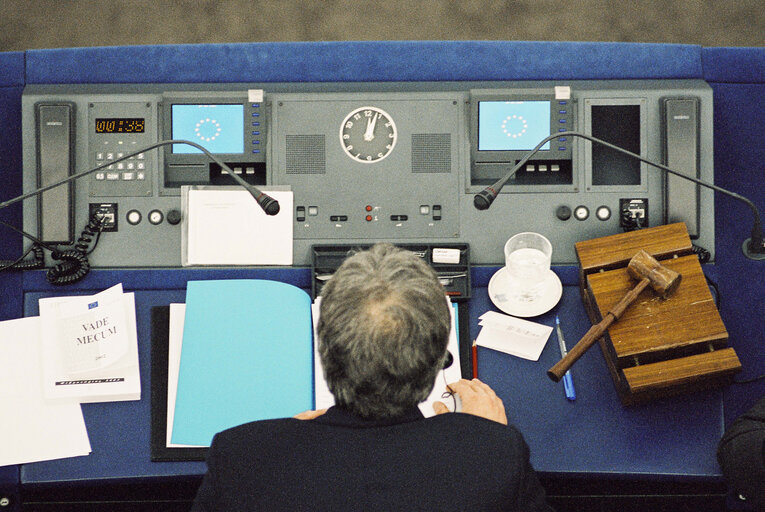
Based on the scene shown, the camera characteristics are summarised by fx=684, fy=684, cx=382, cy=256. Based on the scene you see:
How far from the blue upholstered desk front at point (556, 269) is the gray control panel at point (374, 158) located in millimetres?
69

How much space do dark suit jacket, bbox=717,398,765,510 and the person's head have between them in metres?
0.70

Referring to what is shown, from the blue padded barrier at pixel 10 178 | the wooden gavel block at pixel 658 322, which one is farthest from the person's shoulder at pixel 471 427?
the blue padded barrier at pixel 10 178

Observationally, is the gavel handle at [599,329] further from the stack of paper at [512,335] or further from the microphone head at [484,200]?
the microphone head at [484,200]

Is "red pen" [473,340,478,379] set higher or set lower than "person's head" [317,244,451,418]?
lower

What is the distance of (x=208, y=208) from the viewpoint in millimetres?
1651

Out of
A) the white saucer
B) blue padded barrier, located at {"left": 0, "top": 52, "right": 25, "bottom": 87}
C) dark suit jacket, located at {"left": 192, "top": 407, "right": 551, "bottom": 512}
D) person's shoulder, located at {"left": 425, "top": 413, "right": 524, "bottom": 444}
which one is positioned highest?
blue padded barrier, located at {"left": 0, "top": 52, "right": 25, "bottom": 87}

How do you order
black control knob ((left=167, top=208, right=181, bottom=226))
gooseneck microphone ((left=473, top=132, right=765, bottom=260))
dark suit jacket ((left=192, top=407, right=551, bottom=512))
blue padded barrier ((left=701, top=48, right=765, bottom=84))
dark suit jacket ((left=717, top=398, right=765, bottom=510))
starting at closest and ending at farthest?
dark suit jacket ((left=192, top=407, right=551, bottom=512)) → dark suit jacket ((left=717, top=398, right=765, bottom=510)) → gooseneck microphone ((left=473, top=132, right=765, bottom=260)) → black control knob ((left=167, top=208, right=181, bottom=226)) → blue padded barrier ((left=701, top=48, right=765, bottom=84))

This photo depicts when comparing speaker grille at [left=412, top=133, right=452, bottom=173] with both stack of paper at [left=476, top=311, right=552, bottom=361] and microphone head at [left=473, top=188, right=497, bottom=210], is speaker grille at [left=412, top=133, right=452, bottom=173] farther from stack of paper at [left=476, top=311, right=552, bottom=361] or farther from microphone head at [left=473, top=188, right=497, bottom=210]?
stack of paper at [left=476, top=311, right=552, bottom=361]

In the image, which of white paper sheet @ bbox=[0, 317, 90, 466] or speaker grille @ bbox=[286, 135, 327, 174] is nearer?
white paper sheet @ bbox=[0, 317, 90, 466]

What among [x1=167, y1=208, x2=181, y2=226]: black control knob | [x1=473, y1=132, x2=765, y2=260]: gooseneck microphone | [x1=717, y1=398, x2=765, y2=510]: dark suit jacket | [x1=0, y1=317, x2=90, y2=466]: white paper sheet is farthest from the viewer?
[x1=167, y1=208, x2=181, y2=226]: black control knob

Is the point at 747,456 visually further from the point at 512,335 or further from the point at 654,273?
the point at 512,335

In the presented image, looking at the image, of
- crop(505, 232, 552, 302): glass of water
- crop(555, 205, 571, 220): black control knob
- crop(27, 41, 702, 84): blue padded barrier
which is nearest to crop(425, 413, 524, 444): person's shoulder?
crop(505, 232, 552, 302): glass of water

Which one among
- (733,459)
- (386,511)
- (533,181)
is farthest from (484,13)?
(386,511)

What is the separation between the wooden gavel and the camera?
144 centimetres
